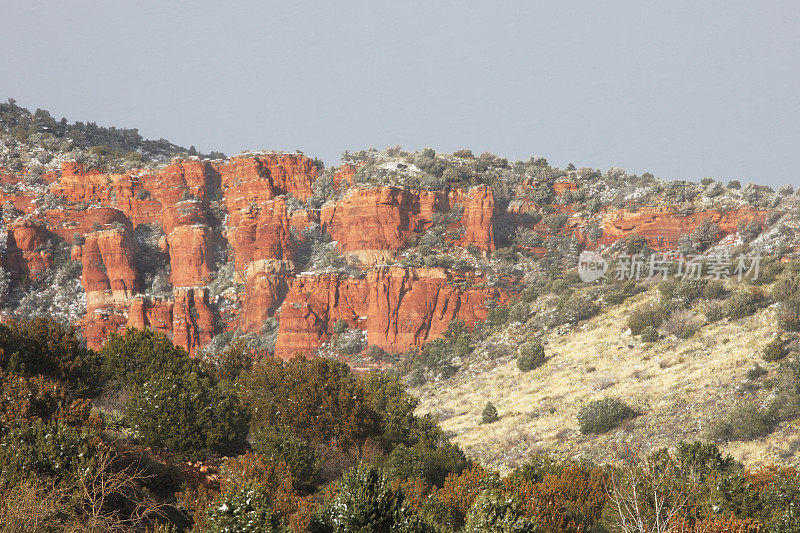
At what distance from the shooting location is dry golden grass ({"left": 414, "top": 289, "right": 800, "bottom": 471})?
2811 centimetres

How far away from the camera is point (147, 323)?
60.9m

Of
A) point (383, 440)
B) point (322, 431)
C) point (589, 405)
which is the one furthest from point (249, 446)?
point (589, 405)

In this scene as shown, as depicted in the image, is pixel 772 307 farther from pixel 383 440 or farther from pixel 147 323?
pixel 147 323

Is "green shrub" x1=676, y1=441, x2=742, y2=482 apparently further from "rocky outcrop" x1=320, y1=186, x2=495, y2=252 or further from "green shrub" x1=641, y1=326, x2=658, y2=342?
"rocky outcrop" x1=320, y1=186, x2=495, y2=252

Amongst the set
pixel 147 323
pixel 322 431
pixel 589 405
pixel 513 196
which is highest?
pixel 513 196

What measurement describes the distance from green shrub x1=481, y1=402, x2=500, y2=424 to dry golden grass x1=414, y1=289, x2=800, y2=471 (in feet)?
1.30

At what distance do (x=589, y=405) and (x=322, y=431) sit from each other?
1534 centimetres

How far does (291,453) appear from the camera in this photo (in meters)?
19.5

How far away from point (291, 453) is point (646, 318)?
28741 mm

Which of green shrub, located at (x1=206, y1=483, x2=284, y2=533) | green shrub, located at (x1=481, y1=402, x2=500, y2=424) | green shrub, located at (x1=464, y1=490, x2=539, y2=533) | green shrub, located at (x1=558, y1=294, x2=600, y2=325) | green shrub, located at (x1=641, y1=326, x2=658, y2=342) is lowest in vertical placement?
green shrub, located at (x1=481, y1=402, x2=500, y2=424)

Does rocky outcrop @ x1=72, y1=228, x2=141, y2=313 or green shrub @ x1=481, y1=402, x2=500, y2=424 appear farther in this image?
rocky outcrop @ x1=72, y1=228, x2=141, y2=313

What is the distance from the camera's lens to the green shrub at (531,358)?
42688 mm

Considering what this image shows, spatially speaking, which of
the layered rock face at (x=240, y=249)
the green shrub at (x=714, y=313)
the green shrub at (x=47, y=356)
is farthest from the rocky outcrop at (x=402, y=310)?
the green shrub at (x=47, y=356)

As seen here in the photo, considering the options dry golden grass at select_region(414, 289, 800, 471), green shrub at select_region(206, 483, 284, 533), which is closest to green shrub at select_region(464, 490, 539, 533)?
green shrub at select_region(206, 483, 284, 533)
